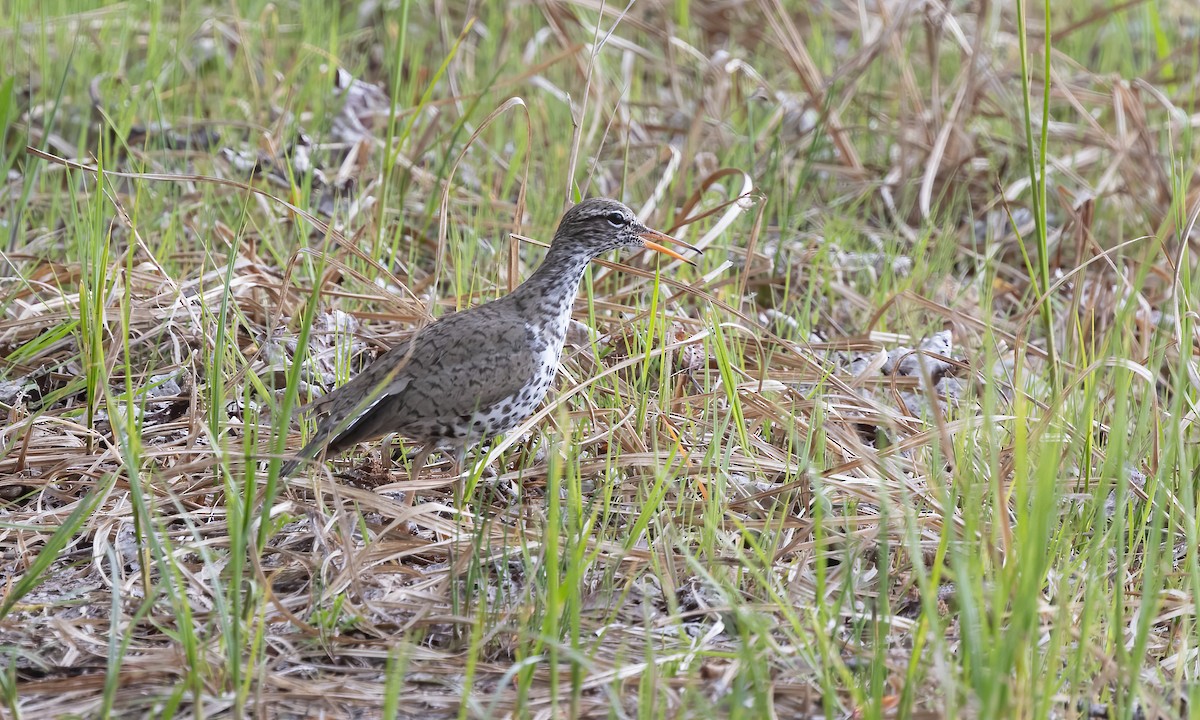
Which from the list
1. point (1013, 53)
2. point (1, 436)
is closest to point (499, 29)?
point (1013, 53)

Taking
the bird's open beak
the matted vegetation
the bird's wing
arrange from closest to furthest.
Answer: the matted vegetation, the bird's wing, the bird's open beak

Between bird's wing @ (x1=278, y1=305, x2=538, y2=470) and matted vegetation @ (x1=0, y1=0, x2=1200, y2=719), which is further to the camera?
bird's wing @ (x1=278, y1=305, x2=538, y2=470)

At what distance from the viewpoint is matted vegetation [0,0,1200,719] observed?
3.28 m

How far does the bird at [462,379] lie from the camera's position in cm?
438

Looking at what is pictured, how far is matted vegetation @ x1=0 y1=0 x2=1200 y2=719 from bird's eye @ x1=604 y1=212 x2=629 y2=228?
33 centimetres

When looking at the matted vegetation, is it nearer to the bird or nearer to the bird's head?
the bird

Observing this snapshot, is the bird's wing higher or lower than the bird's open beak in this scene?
lower

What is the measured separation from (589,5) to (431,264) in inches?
86.4

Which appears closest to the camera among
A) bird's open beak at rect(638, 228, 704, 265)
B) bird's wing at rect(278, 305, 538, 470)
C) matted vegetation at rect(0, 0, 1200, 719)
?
matted vegetation at rect(0, 0, 1200, 719)

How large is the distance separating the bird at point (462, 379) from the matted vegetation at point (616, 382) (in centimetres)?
15

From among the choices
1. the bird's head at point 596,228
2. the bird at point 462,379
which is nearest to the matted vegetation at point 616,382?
the bird at point 462,379

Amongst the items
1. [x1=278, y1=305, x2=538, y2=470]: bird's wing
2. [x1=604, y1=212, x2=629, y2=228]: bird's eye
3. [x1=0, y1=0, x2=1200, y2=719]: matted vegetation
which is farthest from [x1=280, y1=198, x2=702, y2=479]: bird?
[x1=604, y1=212, x2=629, y2=228]: bird's eye

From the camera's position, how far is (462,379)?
4473 millimetres

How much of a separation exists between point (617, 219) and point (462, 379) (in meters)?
0.99
